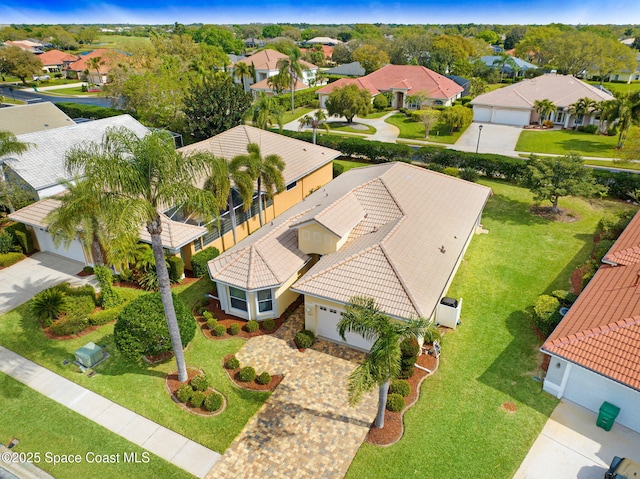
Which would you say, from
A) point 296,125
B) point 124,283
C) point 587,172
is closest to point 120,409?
point 124,283

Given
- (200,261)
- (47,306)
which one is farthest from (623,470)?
(47,306)

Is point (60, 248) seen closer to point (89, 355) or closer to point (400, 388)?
point (89, 355)

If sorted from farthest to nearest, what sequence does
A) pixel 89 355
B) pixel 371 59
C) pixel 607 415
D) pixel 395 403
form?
1. pixel 371 59
2. pixel 89 355
3. pixel 395 403
4. pixel 607 415

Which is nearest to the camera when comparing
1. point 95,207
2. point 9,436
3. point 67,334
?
point 95,207

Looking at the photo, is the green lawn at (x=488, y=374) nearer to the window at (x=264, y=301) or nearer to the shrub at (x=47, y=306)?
the window at (x=264, y=301)

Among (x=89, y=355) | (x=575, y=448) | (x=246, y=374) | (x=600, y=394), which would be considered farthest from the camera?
(x=89, y=355)

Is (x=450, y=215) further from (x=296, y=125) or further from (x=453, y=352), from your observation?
(x=296, y=125)
